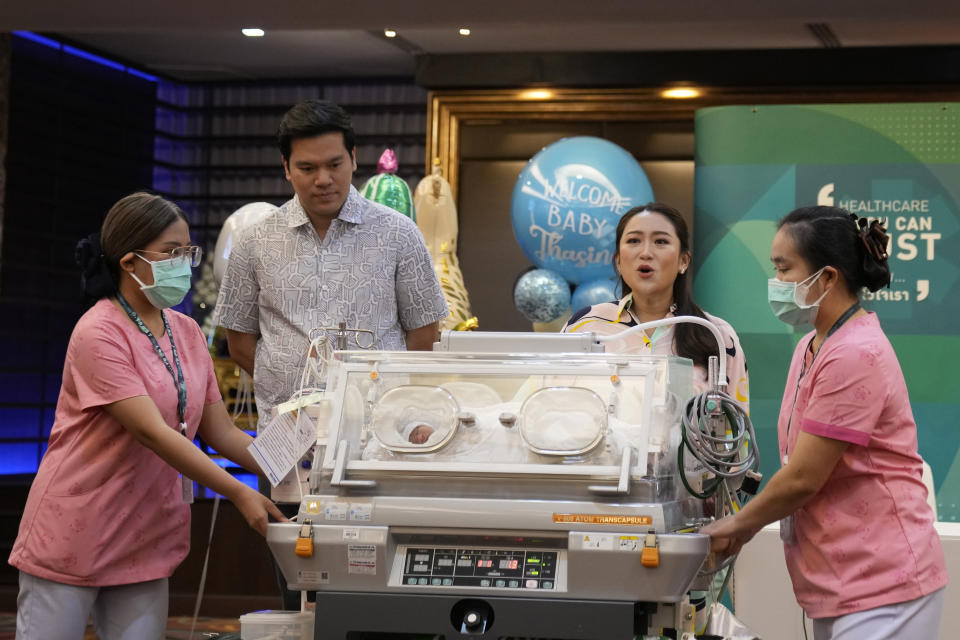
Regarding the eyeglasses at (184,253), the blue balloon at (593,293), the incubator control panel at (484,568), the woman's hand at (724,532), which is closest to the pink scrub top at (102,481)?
the eyeglasses at (184,253)

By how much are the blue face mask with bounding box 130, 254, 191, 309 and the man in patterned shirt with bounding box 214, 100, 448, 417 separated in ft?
1.33

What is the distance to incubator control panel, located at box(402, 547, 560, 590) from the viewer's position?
1851 millimetres

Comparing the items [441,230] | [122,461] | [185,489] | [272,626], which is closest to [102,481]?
[122,461]

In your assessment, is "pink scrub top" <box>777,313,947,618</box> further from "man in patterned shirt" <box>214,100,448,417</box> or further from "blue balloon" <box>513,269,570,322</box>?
"blue balloon" <box>513,269,570,322</box>

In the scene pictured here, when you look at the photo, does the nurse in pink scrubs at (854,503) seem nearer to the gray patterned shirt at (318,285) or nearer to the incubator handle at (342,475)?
the incubator handle at (342,475)

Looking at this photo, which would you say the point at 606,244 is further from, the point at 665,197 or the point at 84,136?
the point at 84,136

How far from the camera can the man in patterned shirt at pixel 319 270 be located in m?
2.66

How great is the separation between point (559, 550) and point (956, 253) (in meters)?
3.41

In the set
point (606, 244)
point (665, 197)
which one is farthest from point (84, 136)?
point (606, 244)

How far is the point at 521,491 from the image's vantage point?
1.89m

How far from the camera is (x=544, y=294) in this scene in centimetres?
592

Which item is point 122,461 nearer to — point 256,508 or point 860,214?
point 256,508

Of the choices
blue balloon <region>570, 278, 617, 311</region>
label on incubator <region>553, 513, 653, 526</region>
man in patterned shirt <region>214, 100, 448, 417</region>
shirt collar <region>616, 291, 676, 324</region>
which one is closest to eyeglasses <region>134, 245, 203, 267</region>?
man in patterned shirt <region>214, 100, 448, 417</region>

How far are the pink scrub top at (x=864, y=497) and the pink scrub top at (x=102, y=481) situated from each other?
1.23 m
